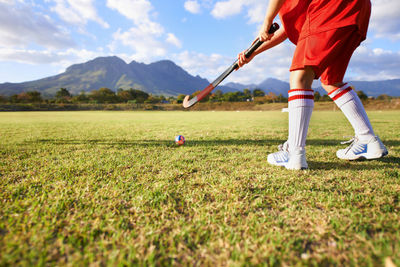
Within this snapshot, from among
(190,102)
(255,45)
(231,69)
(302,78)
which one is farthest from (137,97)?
(302,78)

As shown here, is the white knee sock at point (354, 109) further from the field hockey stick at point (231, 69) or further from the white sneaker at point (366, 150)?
the field hockey stick at point (231, 69)

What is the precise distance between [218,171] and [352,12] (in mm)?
1833

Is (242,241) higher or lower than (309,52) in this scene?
lower

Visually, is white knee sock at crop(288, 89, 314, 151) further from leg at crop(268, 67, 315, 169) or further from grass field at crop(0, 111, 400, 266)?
grass field at crop(0, 111, 400, 266)

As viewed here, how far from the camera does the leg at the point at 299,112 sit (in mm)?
1951

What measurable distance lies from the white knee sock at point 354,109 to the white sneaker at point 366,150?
0.06 metres

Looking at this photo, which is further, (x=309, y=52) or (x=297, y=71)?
(x=297, y=71)

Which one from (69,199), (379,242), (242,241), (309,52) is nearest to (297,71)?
(309,52)

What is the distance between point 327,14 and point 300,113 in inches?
34.5

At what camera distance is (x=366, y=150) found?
226cm

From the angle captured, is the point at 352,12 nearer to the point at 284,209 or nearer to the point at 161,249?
the point at 284,209

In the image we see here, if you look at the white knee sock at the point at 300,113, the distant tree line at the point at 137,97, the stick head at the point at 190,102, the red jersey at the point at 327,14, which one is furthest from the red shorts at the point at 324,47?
the distant tree line at the point at 137,97

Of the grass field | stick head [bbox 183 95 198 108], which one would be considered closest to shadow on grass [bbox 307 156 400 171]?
the grass field

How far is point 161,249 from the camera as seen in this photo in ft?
3.04
